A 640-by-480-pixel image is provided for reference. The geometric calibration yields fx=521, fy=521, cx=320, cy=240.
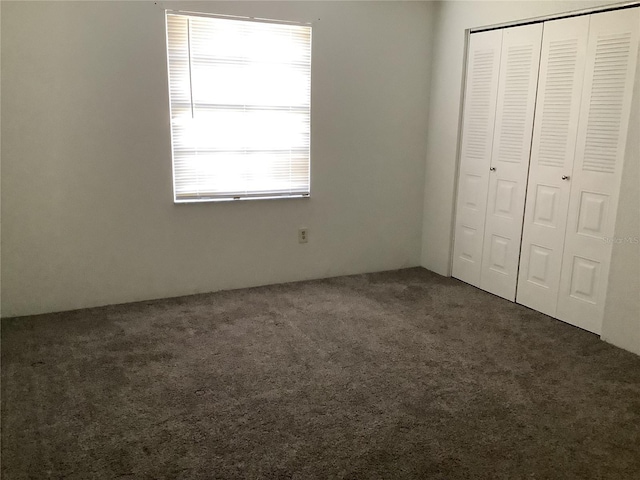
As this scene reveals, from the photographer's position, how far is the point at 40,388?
2.62 metres

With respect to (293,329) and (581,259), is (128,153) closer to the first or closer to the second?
(293,329)

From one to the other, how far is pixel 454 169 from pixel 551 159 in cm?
92

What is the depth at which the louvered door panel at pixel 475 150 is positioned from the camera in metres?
3.94

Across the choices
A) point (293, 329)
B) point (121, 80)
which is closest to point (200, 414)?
point (293, 329)

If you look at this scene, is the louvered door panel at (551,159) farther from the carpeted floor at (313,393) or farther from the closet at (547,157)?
the carpeted floor at (313,393)

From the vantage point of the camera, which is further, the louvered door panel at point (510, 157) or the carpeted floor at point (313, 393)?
the louvered door panel at point (510, 157)

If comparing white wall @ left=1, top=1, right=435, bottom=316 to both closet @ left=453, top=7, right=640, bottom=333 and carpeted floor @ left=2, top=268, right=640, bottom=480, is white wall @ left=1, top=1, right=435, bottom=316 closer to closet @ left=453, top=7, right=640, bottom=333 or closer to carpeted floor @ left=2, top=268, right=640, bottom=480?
carpeted floor @ left=2, top=268, right=640, bottom=480

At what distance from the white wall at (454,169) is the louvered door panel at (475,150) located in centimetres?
8

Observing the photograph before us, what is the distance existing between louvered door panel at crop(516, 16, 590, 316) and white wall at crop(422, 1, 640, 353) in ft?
0.72

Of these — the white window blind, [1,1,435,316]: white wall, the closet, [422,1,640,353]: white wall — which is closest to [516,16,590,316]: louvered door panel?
the closet

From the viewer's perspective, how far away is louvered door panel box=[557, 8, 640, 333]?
10.1 feet

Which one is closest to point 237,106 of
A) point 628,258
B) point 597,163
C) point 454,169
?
point 454,169

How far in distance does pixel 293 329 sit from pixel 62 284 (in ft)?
5.35

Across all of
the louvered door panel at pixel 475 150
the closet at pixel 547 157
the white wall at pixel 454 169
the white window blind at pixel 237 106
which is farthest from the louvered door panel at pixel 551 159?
the white window blind at pixel 237 106
